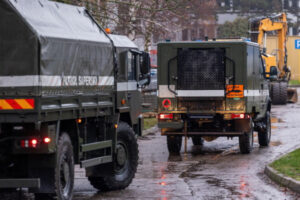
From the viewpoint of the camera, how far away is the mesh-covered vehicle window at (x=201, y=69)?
741 inches

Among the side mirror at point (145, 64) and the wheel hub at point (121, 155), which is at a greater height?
the side mirror at point (145, 64)

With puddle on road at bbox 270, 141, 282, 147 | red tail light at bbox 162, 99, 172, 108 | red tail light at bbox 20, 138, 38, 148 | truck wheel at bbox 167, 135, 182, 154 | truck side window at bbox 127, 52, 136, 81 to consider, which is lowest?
puddle on road at bbox 270, 141, 282, 147

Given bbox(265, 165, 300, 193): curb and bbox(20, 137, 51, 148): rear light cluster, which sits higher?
bbox(20, 137, 51, 148): rear light cluster

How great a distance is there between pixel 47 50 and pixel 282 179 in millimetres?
5134

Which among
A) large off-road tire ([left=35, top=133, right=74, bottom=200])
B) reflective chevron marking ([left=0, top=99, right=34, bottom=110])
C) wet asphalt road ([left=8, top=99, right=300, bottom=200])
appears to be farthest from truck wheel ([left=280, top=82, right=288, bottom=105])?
reflective chevron marking ([left=0, top=99, right=34, bottom=110])

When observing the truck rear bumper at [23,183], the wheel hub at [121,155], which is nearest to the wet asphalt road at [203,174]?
the wheel hub at [121,155]

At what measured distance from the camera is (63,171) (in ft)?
36.1

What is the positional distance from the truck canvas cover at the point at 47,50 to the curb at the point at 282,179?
337 cm

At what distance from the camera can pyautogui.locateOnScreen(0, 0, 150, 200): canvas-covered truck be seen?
10.0m

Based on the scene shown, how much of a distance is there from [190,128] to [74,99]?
8347mm

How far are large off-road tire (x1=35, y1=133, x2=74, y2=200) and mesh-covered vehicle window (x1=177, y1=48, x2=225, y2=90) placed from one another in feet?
26.5

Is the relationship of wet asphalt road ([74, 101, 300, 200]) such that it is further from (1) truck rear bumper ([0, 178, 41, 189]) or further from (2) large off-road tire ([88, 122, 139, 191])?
(1) truck rear bumper ([0, 178, 41, 189])

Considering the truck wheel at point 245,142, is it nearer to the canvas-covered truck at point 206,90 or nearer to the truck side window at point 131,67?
the canvas-covered truck at point 206,90

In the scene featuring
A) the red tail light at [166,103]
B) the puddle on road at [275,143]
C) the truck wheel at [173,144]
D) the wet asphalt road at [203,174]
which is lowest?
the wet asphalt road at [203,174]
